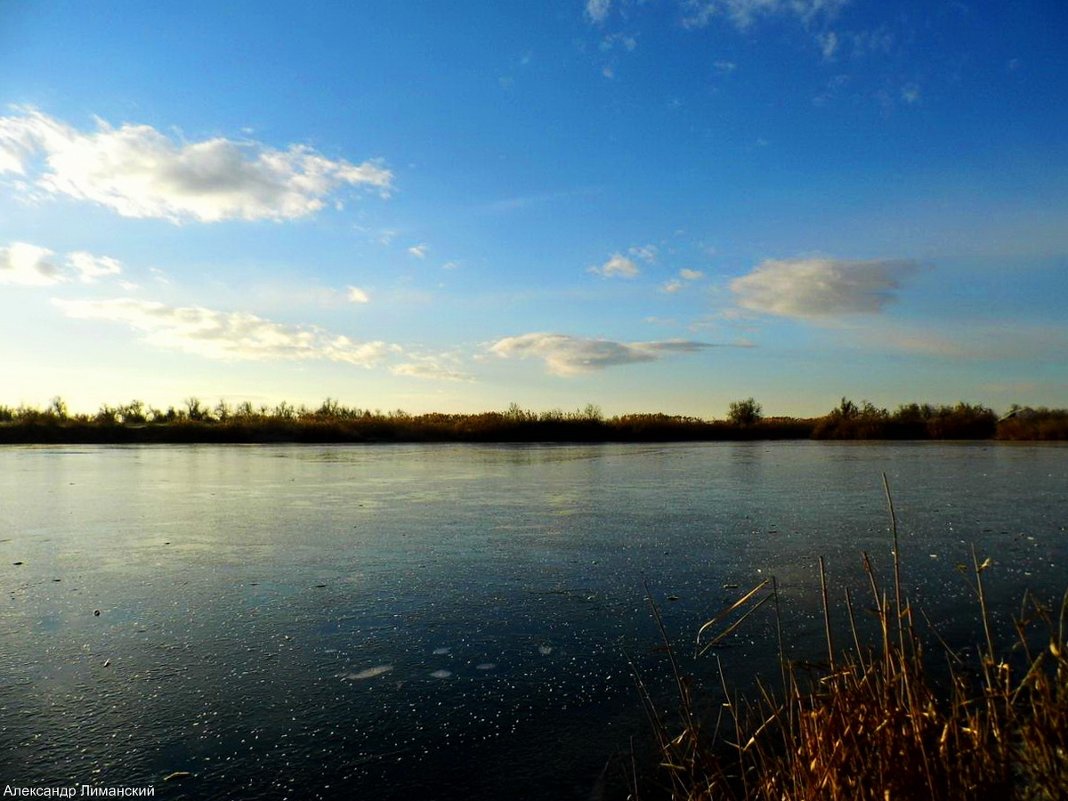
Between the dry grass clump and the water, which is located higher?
the dry grass clump

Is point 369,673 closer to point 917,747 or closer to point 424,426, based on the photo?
point 917,747

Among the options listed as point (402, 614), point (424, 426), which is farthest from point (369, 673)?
point (424, 426)

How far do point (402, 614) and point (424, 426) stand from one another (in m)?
22.1

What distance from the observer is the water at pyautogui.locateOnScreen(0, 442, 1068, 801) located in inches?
85.1

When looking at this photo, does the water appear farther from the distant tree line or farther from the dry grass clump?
the distant tree line

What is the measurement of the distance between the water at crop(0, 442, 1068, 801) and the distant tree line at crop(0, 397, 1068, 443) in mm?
16651

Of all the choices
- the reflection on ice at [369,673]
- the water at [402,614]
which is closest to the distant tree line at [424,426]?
the water at [402,614]

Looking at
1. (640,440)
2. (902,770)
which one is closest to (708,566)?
(902,770)

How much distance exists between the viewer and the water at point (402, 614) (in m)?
2.16

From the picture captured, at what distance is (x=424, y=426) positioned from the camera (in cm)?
2547

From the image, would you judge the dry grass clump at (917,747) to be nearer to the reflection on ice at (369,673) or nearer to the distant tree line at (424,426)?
the reflection on ice at (369,673)

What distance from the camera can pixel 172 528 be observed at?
6234mm

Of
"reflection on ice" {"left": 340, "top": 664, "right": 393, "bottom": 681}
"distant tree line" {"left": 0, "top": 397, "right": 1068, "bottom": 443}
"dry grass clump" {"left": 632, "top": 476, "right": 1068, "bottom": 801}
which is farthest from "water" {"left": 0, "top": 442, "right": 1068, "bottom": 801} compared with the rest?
"distant tree line" {"left": 0, "top": 397, "right": 1068, "bottom": 443}

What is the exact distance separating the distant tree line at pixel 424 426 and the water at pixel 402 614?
1665 centimetres
